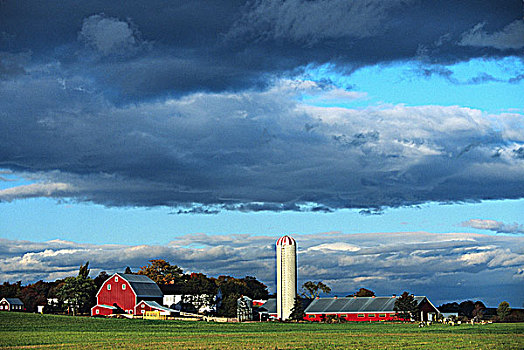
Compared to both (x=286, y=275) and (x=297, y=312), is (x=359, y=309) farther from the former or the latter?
(x=286, y=275)

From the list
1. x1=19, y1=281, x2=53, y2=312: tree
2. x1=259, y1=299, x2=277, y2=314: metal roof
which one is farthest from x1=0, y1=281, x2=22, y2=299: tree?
x1=259, y1=299, x2=277, y2=314: metal roof

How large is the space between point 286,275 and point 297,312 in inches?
362

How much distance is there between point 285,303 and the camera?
475 ft

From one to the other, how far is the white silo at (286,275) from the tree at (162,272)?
35917 mm

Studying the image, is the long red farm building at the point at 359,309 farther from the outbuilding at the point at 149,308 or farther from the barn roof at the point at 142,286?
the outbuilding at the point at 149,308

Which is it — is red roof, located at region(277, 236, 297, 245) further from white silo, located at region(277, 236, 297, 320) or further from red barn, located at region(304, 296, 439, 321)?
red barn, located at region(304, 296, 439, 321)

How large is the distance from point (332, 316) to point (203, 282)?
27156mm

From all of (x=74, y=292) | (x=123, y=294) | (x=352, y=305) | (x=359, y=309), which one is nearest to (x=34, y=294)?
(x=123, y=294)

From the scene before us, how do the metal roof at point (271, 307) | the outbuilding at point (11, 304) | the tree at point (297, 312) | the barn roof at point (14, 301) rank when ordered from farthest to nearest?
the barn roof at point (14, 301) < the outbuilding at point (11, 304) < the metal roof at point (271, 307) < the tree at point (297, 312)

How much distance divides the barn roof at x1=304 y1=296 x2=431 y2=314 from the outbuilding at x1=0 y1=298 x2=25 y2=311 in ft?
234

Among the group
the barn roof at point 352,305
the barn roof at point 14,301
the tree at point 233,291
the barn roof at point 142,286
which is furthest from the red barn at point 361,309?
the barn roof at point 14,301

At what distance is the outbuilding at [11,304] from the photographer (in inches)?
6555

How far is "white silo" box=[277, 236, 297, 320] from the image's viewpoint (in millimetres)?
144500

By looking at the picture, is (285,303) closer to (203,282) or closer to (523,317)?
(203,282)
